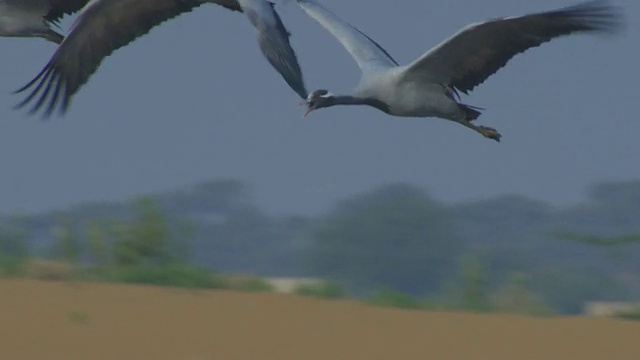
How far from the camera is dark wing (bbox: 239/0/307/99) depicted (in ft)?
44.2

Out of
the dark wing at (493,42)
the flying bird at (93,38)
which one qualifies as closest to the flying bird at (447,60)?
the dark wing at (493,42)

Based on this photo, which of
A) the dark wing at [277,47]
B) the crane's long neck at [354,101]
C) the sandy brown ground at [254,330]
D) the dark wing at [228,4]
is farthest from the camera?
the dark wing at [228,4]

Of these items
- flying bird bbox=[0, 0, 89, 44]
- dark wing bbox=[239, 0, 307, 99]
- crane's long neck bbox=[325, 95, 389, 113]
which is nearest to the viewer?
crane's long neck bbox=[325, 95, 389, 113]

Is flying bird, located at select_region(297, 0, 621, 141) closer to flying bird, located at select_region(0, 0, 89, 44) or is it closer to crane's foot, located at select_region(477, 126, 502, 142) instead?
crane's foot, located at select_region(477, 126, 502, 142)

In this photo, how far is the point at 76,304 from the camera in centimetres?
1198

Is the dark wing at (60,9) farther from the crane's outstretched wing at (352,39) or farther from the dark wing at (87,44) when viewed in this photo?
the crane's outstretched wing at (352,39)

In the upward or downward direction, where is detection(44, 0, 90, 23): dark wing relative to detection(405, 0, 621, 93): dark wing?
upward

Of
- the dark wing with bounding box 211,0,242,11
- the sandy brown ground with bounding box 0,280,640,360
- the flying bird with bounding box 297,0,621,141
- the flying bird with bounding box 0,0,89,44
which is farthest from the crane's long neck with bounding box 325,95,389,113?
the flying bird with bounding box 0,0,89,44

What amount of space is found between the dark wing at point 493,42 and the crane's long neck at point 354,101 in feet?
0.92

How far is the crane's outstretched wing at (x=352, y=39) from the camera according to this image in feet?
43.5

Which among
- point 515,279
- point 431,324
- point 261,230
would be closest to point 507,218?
point 261,230

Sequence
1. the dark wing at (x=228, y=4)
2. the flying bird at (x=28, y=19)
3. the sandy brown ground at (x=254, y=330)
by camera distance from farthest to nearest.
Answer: the flying bird at (x=28, y=19) < the dark wing at (x=228, y=4) < the sandy brown ground at (x=254, y=330)

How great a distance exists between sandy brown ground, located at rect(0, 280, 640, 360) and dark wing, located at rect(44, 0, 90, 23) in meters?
2.92

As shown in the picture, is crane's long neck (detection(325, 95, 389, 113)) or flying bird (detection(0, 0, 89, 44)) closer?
crane's long neck (detection(325, 95, 389, 113))
